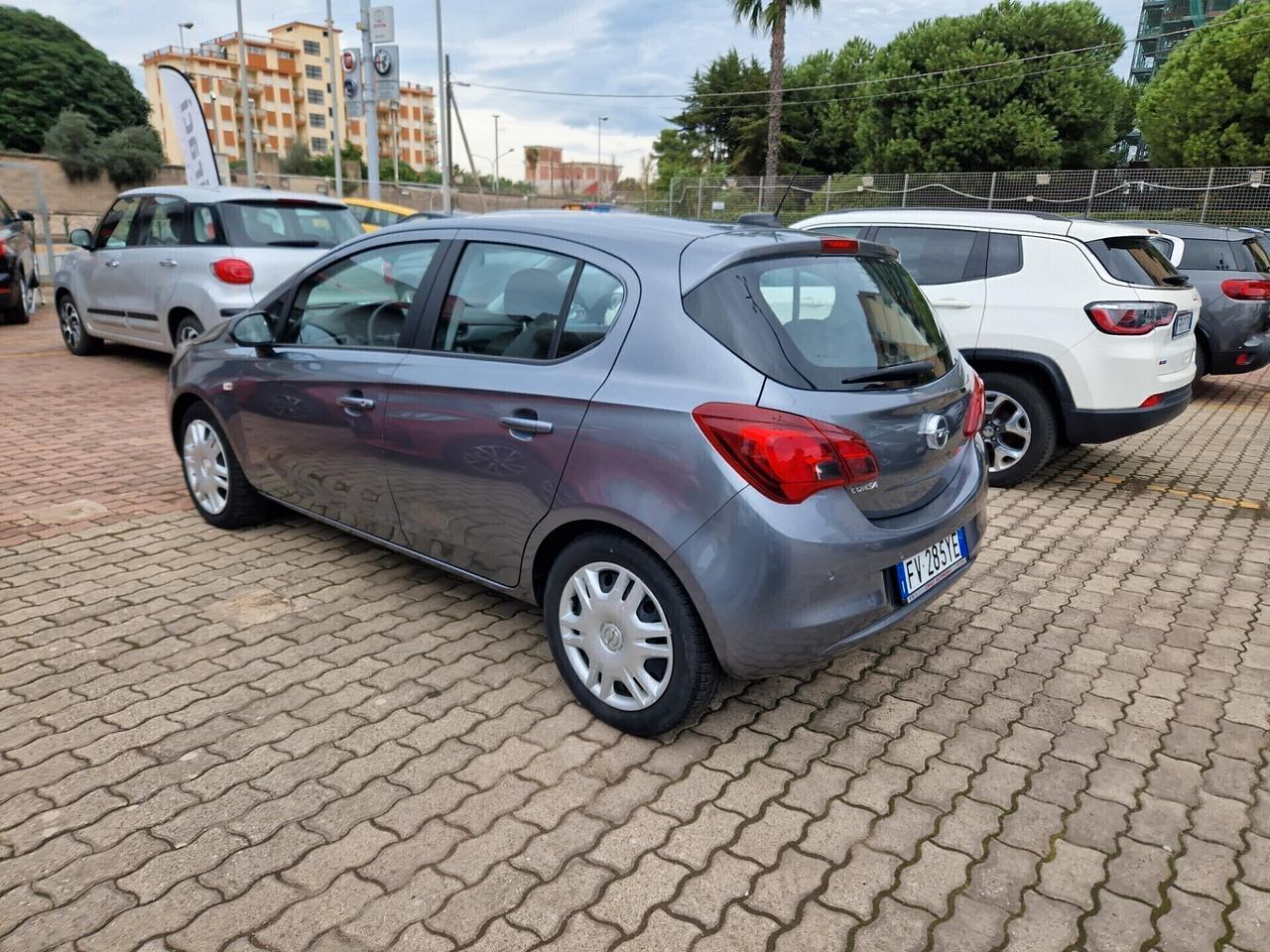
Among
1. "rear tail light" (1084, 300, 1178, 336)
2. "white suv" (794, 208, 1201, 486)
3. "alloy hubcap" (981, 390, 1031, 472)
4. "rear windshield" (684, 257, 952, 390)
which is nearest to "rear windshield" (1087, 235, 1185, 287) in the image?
"white suv" (794, 208, 1201, 486)

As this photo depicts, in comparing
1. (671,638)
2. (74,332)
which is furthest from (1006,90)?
(671,638)

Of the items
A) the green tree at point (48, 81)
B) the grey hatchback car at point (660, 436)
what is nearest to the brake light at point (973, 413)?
the grey hatchback car at point (660, 436)

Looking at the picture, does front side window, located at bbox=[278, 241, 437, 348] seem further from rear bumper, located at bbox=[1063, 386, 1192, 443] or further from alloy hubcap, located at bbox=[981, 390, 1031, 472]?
rear bumper, located at bbox=[1063, 386, 1192, 443]

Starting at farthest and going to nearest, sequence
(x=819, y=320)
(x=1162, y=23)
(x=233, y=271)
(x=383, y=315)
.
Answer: (x=1162, y=23) < (x=233, y=271) < (x=383, y=315) < (x=819, y=320)

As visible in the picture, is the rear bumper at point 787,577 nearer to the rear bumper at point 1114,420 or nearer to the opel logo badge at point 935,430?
the opel logo badge at point 935,430

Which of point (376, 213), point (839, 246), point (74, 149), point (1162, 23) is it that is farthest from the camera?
point (1162, 23)

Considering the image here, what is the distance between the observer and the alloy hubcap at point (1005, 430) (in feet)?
19.0

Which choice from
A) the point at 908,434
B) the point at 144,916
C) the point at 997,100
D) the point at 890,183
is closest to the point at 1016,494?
the point at 908,434

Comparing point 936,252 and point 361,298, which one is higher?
point 936,252

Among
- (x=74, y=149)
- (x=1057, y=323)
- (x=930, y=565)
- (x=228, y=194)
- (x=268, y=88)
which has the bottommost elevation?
(x=930, y=565)

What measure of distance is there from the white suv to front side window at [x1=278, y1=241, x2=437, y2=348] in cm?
310

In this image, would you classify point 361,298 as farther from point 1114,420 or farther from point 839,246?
point 1114,420

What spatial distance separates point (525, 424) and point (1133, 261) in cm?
459

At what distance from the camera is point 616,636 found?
2.81 metres
